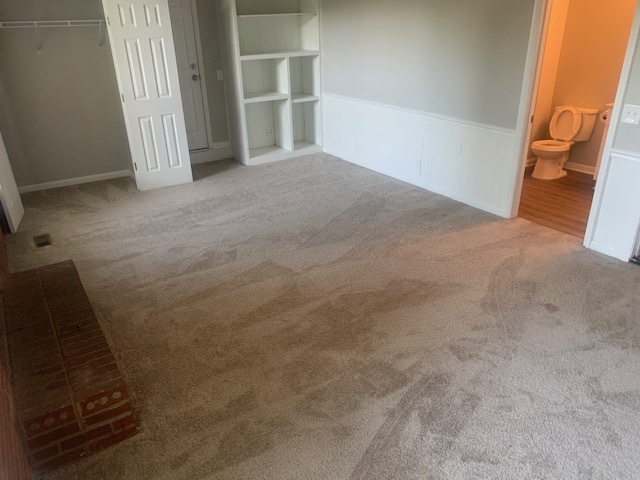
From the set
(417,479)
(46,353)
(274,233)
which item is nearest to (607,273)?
(417,479)

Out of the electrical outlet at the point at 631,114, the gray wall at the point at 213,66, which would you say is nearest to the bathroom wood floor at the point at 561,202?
the electrical outlet at the point at 631,114

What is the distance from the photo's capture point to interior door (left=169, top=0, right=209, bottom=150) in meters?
5.41

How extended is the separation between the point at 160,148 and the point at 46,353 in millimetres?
3284

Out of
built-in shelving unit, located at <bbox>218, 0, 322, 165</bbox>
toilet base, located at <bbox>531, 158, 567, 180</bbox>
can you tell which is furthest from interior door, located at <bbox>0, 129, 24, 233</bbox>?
toilet base, located at <bbox>531, 158, 567, 180</bbox>

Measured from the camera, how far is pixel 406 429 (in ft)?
6.77

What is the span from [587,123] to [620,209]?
2127 millimetres

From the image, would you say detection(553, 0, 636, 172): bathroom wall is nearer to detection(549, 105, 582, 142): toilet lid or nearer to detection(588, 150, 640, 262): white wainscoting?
→ detection(549, 105, 582, 142): toilet lid

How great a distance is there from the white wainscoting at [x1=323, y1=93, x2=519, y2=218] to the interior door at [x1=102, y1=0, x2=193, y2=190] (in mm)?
1963

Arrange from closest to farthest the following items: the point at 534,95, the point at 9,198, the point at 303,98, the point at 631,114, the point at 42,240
Answer: the point at 631,114 < the point at 534,95 < the point at 42,240 < the point at 9,198 < the point at 303,98

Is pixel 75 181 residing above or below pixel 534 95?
below

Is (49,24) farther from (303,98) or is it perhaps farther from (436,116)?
(436,116)

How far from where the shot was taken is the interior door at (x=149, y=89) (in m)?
4.51

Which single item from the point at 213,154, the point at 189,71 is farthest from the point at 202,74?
the point at 213,154

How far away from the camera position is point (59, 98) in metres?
4.95
